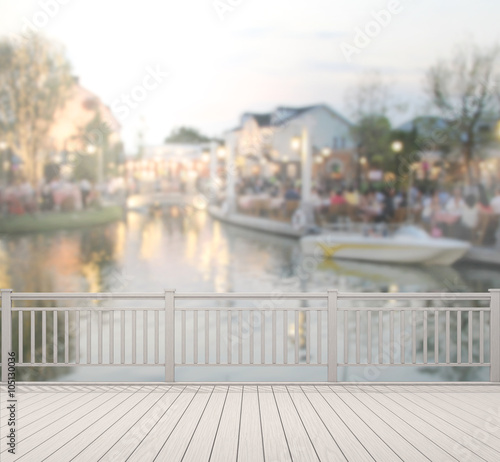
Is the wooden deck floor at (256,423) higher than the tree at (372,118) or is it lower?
lower

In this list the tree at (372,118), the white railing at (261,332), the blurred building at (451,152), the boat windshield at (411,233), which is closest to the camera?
the white railing at (261,332)

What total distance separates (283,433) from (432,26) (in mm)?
20454

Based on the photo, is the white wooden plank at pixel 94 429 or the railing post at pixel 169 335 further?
the railing post at pixel 169 335

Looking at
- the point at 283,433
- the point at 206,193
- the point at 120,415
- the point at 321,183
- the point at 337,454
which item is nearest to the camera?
the point at 337,454

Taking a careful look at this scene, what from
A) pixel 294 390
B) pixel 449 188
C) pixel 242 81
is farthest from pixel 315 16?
pixel 294 390

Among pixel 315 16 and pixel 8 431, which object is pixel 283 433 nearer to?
pixel 8 431

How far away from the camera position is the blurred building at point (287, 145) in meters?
28.4

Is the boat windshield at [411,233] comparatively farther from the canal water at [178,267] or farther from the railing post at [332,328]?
the railing post at [332,328]

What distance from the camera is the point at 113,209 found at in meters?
20.3

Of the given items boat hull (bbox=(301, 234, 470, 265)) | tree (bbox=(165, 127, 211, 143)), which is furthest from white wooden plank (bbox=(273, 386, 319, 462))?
tree (bbox=(165, 127, 211, 143))

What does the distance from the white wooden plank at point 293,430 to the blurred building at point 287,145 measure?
2287 cm

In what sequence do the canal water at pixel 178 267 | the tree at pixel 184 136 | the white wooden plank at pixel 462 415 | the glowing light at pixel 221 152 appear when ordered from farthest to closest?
the glowing light at pixel 221 152, the tree at pixel 184 136, the canal water at pixel 178 267, the white wooden plank at pixel 462 415

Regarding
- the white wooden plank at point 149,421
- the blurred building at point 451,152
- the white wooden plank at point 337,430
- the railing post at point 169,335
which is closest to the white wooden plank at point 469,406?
the white wooden plank at point 337,430

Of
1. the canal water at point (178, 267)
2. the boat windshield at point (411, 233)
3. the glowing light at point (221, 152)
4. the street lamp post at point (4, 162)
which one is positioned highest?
the glowing light at point (221, 152)
